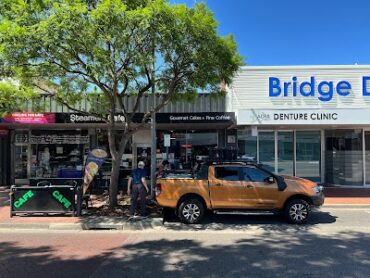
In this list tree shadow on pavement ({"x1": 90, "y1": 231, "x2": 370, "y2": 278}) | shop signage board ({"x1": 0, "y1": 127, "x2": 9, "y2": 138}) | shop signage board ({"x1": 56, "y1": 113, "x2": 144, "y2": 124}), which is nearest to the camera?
tree shadow on pavement ({"x1": 90, "y1": 231, "x2": 370, "y2": 278})

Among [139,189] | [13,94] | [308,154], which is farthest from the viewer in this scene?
[308,154]

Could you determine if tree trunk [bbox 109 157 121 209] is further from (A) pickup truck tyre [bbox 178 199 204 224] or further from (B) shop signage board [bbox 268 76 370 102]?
(B) shop signage board [bbox 268 76 370 102]

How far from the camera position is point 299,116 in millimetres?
16781

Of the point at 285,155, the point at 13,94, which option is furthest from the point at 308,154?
the point at 13,94

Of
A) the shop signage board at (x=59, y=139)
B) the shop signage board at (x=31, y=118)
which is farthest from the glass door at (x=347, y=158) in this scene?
the shop signage board at (x=31, y=118)

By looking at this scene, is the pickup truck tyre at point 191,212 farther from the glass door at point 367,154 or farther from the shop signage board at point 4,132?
the shop signage board at point 4,132

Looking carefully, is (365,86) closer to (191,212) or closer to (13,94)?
(191,212)

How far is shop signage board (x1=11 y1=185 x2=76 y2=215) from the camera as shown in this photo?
41.6 feet

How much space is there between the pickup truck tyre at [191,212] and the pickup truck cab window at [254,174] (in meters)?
1.47

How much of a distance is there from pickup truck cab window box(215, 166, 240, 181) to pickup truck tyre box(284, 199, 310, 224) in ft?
5.28

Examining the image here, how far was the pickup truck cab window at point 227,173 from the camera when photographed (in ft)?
39.0

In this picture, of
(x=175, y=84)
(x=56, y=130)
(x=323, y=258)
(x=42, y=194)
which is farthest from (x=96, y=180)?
(x=323, y=258)

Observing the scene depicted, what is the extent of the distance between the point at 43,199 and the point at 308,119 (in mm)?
10029

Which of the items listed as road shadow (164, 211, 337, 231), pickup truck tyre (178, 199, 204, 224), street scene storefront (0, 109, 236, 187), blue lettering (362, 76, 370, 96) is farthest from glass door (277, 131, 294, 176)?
pickup truck tyre (178, 199, 204, 224)
